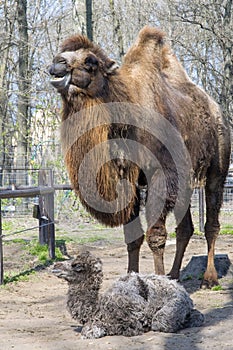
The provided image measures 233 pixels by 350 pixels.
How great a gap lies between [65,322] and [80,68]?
7.49 feet

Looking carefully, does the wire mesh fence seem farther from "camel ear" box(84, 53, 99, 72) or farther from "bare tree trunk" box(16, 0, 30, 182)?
"camel ear" box(84, 53, 99, 72)

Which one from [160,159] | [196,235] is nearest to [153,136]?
[160,159]

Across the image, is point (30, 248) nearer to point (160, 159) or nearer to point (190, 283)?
point (190, 283)

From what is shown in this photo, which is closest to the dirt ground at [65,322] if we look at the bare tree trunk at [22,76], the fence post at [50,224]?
the fence post at [50,224]

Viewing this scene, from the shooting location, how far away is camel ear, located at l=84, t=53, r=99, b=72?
5.55 meters

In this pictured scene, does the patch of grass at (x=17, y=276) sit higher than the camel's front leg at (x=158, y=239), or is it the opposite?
the camel's front leg at (x=158, y=239)

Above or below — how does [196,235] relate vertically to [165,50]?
below

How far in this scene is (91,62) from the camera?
18.3 ft

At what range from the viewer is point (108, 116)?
5.66 meters

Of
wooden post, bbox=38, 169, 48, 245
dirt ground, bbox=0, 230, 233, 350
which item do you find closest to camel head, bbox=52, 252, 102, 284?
dirt ground, bbox=0, 230, 233, 350

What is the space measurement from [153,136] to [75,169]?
2.80ft

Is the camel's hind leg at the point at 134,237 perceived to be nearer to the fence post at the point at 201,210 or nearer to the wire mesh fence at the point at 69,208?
the fence post at the point at 201,210

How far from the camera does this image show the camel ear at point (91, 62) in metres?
5.55

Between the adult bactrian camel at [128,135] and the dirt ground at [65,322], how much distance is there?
85 centimetres
